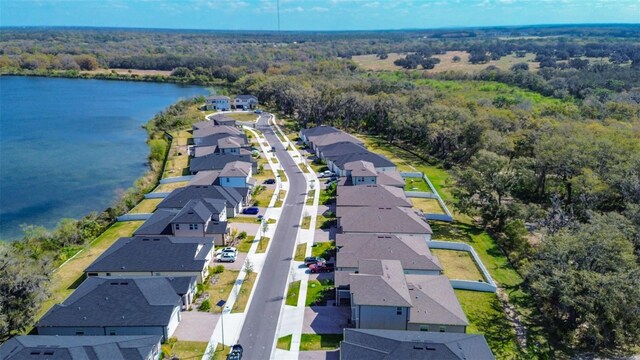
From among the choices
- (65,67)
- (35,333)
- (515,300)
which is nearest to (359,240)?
(515,300)

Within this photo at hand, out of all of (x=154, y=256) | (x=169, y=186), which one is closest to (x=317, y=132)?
(x=169, y=186)

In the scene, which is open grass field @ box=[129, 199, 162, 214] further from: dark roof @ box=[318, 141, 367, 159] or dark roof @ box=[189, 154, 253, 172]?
dark roof @ box=[318, 141, 367, 159]

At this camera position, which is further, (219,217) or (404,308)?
(219,217)

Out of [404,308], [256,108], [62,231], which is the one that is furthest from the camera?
[256,108]

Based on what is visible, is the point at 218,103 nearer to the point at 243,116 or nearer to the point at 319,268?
the point at 243,116

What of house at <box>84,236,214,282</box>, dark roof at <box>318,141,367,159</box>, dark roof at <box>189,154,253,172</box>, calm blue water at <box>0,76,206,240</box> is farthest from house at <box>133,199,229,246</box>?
dark roof at <box>318,141,367,159</box>

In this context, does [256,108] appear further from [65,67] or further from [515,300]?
[65,67]
